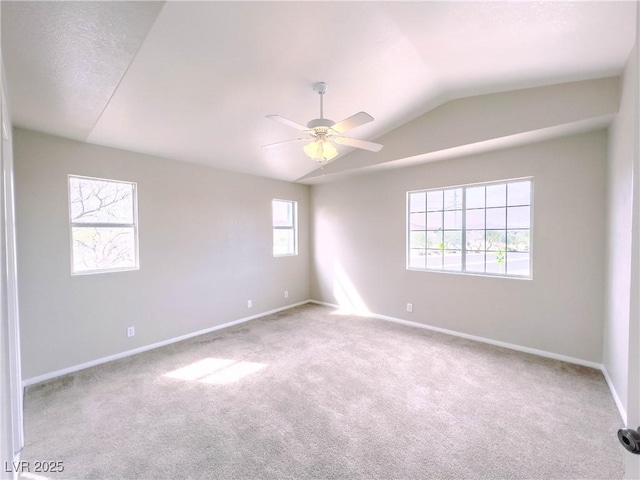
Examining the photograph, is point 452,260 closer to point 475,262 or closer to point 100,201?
point 475,262

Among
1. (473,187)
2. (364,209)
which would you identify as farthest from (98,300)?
(473,187)

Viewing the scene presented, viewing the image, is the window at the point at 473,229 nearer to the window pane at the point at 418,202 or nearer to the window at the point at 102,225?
the window pane at the point at 418,202

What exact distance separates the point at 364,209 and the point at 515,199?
224 cm

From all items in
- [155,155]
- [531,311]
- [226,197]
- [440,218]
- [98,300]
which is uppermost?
[155,155]

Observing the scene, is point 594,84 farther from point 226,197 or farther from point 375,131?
point 226,197

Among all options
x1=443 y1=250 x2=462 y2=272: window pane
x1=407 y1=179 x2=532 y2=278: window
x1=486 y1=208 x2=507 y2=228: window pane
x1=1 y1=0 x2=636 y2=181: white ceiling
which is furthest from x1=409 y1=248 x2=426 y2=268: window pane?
x1=1 y1=0 x2=636 y2=181: white ceiling

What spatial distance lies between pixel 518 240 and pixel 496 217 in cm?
39

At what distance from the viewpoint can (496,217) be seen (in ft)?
12.6

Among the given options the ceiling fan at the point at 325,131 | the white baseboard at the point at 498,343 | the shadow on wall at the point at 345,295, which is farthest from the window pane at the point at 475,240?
the ceiling fan at the point at 325,131

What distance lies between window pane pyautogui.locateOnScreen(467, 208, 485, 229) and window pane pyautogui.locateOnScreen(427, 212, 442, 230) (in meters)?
0.41

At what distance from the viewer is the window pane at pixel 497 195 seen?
375 cm

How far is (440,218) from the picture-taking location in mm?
4352

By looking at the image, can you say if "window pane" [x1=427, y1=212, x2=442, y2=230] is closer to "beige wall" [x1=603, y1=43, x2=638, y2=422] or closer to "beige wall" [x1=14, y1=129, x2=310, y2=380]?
"beige wall" [x1=603, y1=43, x2=638, y2=422]

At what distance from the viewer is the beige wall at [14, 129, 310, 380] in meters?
2.94
